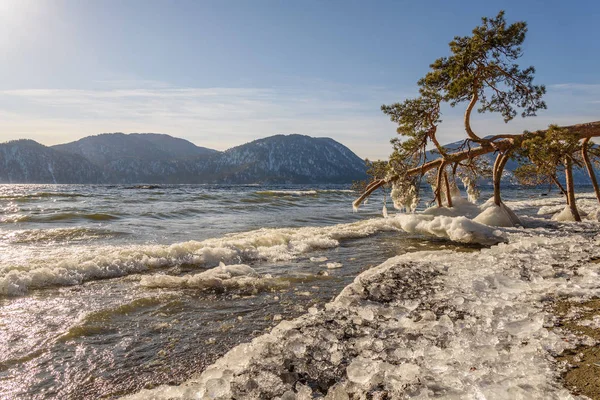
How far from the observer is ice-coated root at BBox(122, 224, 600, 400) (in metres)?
2.69

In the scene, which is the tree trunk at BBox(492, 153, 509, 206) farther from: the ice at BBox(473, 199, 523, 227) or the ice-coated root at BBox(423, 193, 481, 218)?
the ice-coated root at BBox(423, 193, 481, 218)

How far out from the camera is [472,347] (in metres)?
3.26

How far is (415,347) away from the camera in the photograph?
338 centimetres

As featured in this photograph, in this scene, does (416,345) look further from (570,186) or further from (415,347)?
(570,186)

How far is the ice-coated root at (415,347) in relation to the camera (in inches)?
106

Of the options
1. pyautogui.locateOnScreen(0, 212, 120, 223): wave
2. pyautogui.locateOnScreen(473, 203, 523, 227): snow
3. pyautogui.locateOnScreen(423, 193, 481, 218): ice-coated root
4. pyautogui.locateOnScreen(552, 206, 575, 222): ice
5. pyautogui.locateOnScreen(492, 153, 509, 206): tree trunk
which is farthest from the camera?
Result: pyautogui.locateOnScreen(0, 212, 120, 223): wave

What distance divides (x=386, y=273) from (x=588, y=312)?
9.74ft

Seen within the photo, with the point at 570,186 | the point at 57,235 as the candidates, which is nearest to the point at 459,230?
the point at 570,186

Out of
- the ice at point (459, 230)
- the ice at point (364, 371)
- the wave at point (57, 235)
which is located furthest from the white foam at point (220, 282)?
the wave at point (57, 235)

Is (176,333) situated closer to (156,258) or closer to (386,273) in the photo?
(386,273)

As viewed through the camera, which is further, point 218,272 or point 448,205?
point 448,205

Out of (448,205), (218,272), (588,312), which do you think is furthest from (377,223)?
(588,312)

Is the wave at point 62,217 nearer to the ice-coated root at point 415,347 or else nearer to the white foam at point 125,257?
the white foam at point 125,257

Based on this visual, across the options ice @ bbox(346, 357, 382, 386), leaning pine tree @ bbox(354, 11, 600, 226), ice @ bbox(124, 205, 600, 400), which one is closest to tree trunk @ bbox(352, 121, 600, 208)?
leaning pine tree @ bbox(354, 11, 600, 226)
